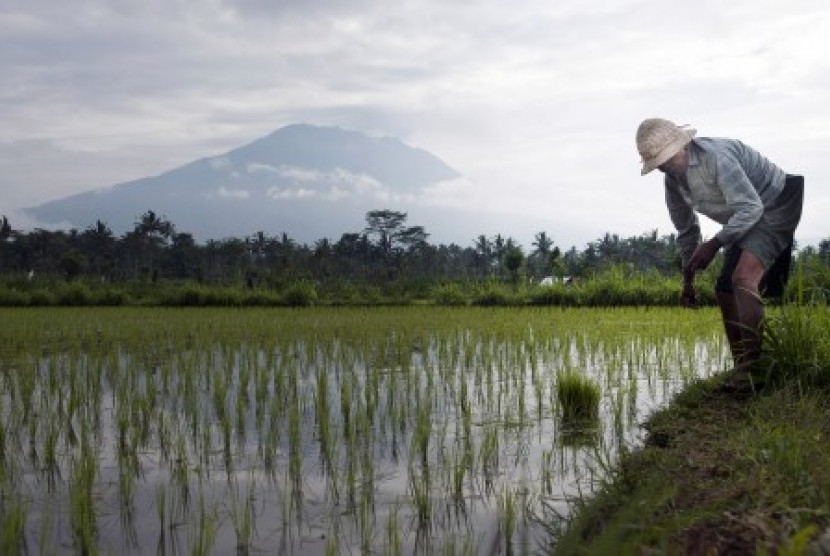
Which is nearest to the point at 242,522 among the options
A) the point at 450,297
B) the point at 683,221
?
the point at 683,221

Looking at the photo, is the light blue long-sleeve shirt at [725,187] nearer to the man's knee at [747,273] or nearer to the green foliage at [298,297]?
the man's knee at [747,273]

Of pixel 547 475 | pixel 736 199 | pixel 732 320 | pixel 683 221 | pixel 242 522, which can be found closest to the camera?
pixel 242 522

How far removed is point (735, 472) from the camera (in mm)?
2230

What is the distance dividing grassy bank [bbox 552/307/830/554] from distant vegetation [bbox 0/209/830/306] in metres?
6.71

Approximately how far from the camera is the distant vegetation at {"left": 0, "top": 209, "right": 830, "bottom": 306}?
525 inches

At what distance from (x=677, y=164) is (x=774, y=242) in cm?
57

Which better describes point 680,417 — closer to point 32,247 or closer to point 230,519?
Result: point 230,519

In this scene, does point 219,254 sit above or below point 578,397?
above

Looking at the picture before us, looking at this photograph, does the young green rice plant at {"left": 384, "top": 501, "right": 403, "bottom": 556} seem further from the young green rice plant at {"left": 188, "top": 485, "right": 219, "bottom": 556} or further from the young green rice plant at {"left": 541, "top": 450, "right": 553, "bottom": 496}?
the young green rice plant at {"left": 541, "top": 450, "right": 553, "bottom": 496}

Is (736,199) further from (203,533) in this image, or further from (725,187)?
(203,533)

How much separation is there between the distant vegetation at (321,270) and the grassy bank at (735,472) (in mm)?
6712

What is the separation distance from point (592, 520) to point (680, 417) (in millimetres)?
1408

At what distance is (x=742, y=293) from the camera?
3.44m

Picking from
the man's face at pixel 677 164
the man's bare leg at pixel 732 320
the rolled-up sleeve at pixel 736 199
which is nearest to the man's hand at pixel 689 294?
the man's bare leg at pixel 732 320
